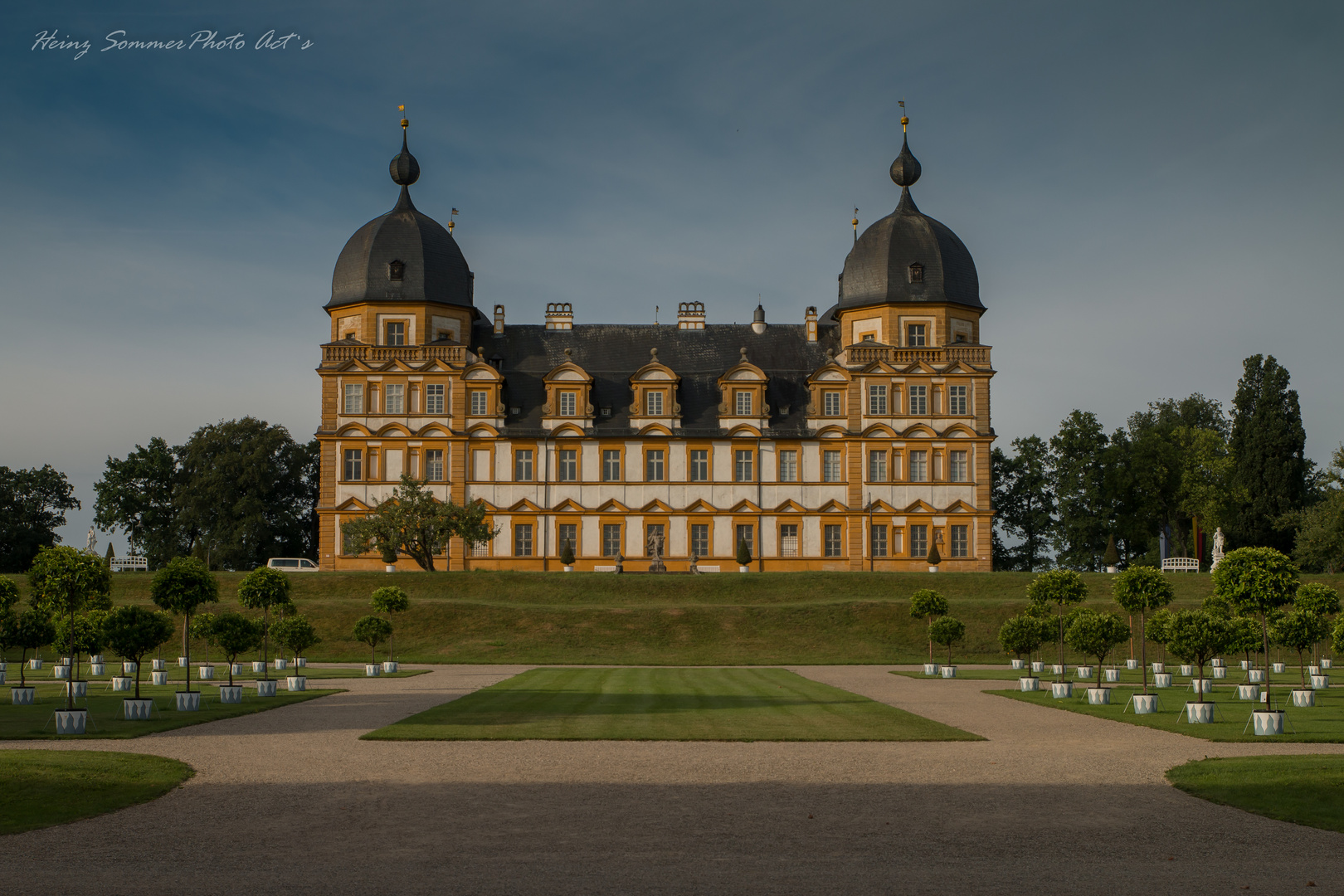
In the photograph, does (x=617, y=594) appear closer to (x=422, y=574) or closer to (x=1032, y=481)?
(x=422, y=574)

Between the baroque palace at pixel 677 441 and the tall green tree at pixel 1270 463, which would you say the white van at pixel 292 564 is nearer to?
the baroque palace at pixel 677 441

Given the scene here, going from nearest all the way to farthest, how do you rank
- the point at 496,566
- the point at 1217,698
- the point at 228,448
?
the point at 1217,698
the point at 496,566
the point at 228,448

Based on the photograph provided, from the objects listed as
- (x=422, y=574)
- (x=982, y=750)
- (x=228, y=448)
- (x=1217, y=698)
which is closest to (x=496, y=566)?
(x=422, y=574)

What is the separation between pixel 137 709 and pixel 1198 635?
22883 millimetres

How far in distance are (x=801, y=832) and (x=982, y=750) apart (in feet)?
25.3

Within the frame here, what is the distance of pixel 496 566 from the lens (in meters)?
66.4

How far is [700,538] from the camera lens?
67.1 meters

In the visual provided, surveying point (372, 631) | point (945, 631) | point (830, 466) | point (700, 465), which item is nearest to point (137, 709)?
point (372, 631)

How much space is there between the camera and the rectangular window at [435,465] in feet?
219

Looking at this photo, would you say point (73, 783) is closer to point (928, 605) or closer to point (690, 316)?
point (928, 605)

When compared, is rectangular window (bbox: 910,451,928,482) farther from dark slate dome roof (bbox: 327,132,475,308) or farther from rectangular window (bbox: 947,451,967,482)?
dark slate dome roof (bbox: 327,132,475,308)

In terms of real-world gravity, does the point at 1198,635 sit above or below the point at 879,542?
below

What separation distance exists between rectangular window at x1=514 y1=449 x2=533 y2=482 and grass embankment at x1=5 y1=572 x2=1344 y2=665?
1018 cm

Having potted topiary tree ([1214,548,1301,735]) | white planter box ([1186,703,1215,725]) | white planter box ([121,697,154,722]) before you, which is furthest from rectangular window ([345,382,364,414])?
white planter box ([1186,703,1215,725])
